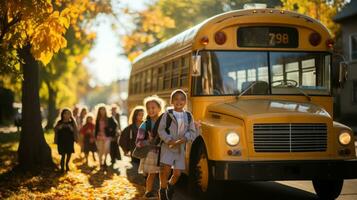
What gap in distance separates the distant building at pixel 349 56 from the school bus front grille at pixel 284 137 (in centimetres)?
2587

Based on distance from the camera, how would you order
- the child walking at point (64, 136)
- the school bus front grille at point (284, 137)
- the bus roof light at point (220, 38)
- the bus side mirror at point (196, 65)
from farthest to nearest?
the child walking at point (64, 136) → the bus roof light at point (220, 38) → the bus side mirror at point (196, 65) → the school bus front grille at point (284, 137)

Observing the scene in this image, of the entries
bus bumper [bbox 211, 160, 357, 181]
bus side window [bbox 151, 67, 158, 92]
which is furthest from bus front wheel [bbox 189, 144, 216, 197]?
bus side window [bbox 151, 67, 158, 92]

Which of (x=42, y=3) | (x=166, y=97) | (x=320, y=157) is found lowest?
(x=320, y=157)

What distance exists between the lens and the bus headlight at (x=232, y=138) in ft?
24.8

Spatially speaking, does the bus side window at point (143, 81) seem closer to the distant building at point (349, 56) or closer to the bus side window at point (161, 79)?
the bus side window at point (161, 79)

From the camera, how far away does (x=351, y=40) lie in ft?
111

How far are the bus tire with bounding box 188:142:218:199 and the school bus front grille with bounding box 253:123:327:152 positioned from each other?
80 centimetres

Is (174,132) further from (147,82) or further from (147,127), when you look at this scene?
(147,82)

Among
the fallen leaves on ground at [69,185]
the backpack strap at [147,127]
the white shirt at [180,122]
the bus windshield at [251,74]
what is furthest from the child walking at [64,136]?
the white shirt at [180,122]

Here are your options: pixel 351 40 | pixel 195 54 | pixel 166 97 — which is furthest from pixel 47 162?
pixel 351 40

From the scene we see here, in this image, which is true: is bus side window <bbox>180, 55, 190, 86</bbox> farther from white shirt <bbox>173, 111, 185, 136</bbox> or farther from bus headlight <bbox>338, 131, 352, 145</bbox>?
bus headlight <bbox>338, 131, 352, 145</bbox>

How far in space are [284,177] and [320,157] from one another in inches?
24.1

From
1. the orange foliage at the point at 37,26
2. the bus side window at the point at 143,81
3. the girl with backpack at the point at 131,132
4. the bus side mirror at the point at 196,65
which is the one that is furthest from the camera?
the bus side window at the point at 143,81

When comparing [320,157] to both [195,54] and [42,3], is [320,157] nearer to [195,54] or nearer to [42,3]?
[195,54]
